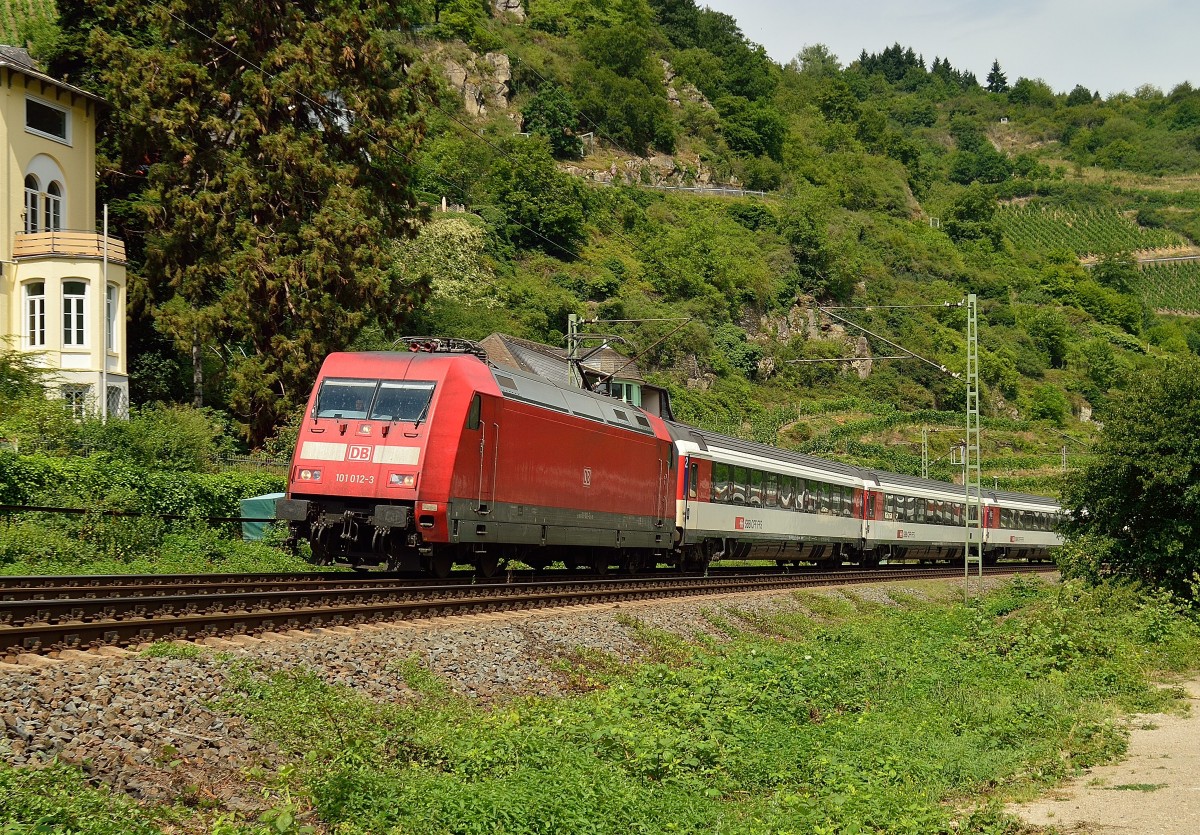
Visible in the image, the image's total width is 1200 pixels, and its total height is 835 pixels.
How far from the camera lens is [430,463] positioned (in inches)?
723

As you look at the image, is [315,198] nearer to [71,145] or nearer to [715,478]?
[71,145]

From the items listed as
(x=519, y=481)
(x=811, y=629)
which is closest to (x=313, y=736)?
(x=519, y=481)

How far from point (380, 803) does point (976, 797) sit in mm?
5471

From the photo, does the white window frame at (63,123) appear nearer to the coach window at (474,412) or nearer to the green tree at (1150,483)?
the coach window at (474,412)

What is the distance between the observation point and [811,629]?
75.8ft

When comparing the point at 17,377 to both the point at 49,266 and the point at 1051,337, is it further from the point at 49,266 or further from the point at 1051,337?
the point at 1051,337

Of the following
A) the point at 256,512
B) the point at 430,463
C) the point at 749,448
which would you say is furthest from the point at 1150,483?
the point at 256,512

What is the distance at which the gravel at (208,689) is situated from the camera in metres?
8.45

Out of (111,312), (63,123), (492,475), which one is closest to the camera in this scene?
(492,475)

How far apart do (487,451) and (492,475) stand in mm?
450

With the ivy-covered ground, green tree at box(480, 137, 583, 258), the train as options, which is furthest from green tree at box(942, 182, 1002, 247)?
the ivy-covered ground

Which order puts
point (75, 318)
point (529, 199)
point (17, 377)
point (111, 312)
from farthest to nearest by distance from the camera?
point (529, 199)
point (111, 312)
point (75, 318)
point (17, 377)

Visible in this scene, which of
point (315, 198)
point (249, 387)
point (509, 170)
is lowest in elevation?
point (249, 387)

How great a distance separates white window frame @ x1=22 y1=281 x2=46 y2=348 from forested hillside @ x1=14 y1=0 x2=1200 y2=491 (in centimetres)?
322
